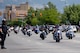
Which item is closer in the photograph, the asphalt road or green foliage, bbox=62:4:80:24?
the asphalt road

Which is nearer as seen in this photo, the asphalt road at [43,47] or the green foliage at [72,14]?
the asphalt road at [43,47]

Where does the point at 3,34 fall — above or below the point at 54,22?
above

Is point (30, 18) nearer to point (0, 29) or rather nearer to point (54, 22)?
point (54, 22)

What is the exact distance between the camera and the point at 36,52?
78.6 feet

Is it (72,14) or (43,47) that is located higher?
(43,47)

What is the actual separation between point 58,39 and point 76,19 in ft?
273

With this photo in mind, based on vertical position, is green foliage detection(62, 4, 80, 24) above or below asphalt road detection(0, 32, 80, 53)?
below

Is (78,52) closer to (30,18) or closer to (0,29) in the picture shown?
(0,29)

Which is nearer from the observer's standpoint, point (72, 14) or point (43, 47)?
point (43, 47)

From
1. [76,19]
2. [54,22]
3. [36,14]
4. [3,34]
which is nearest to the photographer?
[3,34]

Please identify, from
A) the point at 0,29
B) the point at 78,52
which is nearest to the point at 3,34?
the point at 0,29

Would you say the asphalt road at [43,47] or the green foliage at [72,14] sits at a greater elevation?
the asphalt road at [43,47]

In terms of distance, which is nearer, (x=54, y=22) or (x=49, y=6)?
(x=54, y=22)

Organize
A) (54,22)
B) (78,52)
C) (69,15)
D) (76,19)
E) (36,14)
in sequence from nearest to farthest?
(78,52), (76,19), (69,15), (54,22), (36,14)
